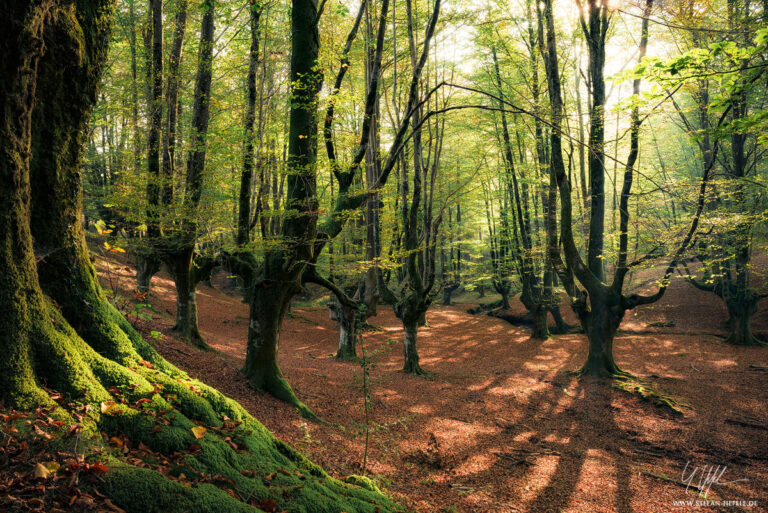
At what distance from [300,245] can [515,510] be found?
501 cm

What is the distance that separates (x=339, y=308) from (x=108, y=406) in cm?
1203

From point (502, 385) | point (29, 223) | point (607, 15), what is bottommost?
point (502, 385)

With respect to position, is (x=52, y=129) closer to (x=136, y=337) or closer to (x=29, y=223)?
(x=29, y=223)

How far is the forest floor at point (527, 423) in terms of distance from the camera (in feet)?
17.0

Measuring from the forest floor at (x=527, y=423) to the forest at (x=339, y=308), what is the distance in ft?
0.23

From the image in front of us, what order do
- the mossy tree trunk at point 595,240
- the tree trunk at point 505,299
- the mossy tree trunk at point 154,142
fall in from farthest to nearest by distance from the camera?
the tree trunk at point 505,299 → the mossy tree trunk at point 595,240 → the mossy tree trunk at point 154,142

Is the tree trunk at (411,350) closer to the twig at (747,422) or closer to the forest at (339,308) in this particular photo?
the forest at (339,308)

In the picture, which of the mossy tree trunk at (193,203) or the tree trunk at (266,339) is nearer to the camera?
the tree trunk at (266,339)

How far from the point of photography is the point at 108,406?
227cm

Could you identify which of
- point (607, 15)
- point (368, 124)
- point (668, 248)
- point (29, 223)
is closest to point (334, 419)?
point (368, 124)

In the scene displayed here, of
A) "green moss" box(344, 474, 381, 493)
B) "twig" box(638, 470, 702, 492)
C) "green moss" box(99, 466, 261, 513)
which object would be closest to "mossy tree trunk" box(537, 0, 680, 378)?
"twig" box(638, 470, 702, 492)

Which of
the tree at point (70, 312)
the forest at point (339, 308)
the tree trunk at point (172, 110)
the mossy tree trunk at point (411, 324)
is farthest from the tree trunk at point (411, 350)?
the tree at point (70, 312)

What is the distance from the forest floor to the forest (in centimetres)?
7

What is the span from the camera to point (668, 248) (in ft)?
33.7
